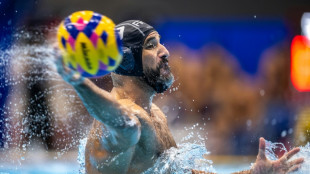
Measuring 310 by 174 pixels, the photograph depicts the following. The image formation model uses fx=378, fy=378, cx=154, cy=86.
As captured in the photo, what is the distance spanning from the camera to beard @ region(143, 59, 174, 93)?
238 cm

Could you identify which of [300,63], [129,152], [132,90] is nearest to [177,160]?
[129,152]

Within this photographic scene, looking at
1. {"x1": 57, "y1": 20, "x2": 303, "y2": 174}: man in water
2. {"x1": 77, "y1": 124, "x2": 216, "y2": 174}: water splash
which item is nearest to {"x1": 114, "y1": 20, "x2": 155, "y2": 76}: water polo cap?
{"x1": 57, "y1": 20, "x2": 303, "y2": 174}: man in water

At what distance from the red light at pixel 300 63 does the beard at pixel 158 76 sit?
561 centimetres

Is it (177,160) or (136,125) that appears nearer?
(136,125)

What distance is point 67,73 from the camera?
163 cm

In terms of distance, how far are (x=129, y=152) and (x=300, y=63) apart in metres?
6.82

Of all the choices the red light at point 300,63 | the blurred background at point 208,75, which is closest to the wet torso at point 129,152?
the blurred background at point 208,75

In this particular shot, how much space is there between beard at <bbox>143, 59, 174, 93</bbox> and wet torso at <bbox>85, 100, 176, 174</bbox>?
227 millimetres

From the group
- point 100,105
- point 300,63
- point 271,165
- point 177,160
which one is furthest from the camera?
point 300,63

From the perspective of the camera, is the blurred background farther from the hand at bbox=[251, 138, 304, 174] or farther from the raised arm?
the raised arm

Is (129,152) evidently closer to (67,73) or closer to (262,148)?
(67,73)

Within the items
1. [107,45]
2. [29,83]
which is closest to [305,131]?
[29,83]

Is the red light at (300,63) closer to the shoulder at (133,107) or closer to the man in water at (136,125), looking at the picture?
the man in water at (136,125)

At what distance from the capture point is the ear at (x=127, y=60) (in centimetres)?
230
